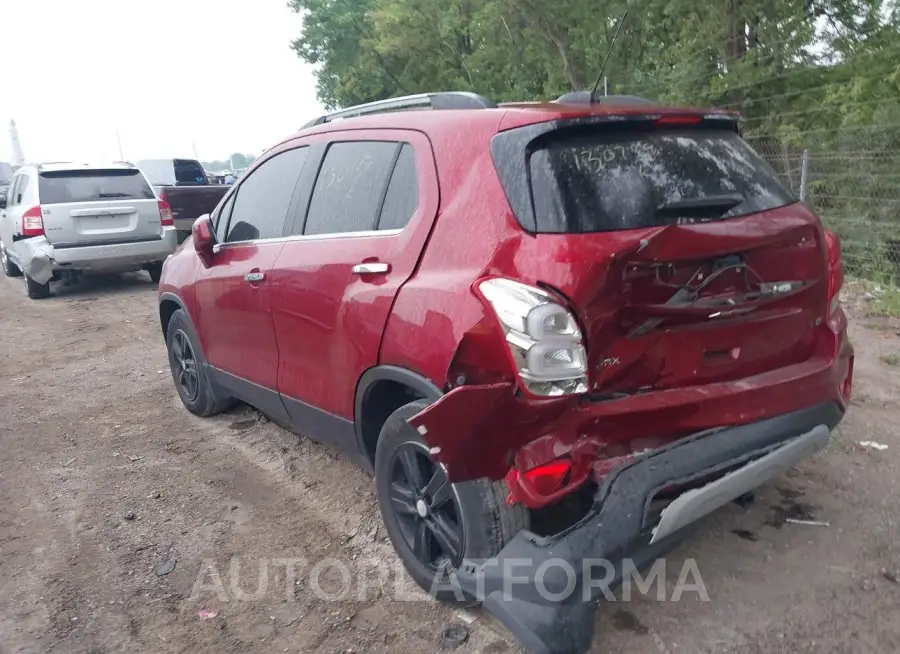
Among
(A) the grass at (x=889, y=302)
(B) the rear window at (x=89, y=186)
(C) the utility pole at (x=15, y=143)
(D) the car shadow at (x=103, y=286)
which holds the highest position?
(C) the utility pole at (x=15, y=143)

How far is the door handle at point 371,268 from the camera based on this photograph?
2838 millimetres

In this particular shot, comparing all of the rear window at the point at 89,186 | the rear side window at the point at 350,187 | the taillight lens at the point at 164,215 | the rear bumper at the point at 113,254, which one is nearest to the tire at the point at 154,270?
Answer: the rear bumper at the point at 113,254

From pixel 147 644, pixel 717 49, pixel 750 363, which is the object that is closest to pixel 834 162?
pixel 717 49

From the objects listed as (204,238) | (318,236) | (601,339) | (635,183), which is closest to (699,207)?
(635,183)

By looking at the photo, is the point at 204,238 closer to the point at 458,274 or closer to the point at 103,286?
the point at 458,274

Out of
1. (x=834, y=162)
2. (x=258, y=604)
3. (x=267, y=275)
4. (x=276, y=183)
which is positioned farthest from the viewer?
(x=834, y=162)

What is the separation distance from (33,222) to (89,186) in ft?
2.74

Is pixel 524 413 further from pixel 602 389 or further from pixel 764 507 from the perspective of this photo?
pixel 764 507

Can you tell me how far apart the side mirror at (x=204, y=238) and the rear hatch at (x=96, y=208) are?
6128 mm

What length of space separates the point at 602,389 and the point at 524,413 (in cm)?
28

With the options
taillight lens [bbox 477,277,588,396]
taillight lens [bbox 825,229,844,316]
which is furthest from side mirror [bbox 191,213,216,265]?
taillight lens [bbox 825,229,844,316]

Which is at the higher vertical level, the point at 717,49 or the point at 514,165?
the point at 717,49

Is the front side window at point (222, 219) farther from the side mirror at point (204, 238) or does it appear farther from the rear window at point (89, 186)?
the rear window at point (89, 186)

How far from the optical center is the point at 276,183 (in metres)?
3.90
